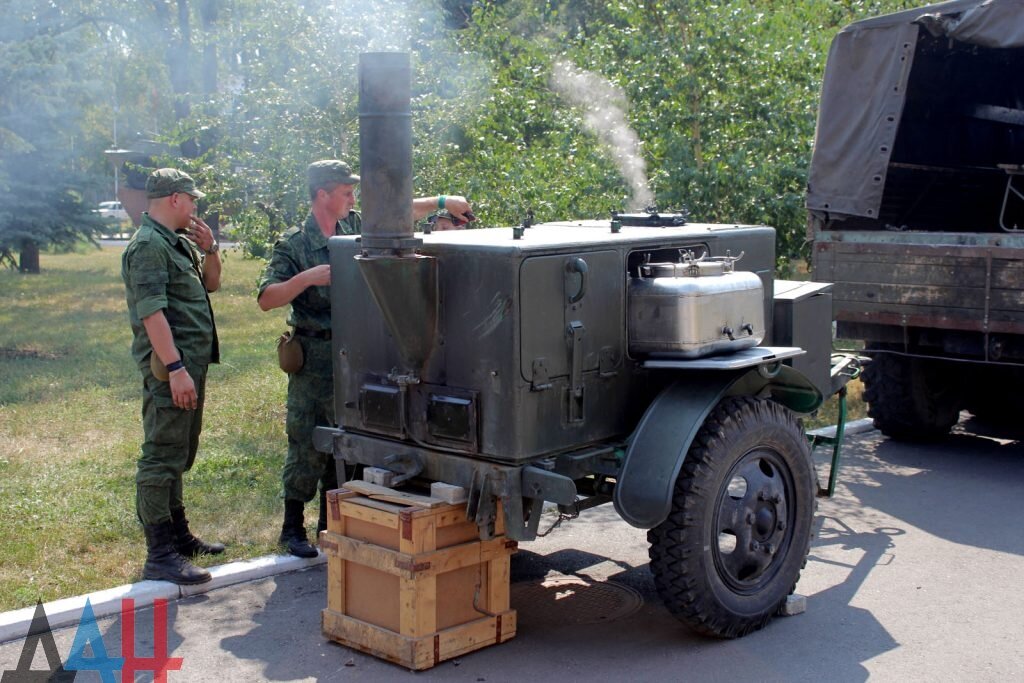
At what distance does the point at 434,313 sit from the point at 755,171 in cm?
576

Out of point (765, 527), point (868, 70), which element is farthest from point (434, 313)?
point (868, 70)

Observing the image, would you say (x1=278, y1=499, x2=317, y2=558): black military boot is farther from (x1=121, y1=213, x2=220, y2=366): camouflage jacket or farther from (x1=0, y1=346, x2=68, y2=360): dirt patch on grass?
(x1=0, y1=346, x2=68, y2=360): dirt patch on grass

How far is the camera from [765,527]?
4992 mm

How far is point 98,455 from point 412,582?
13.4ft

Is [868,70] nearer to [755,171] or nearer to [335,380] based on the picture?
[755,171]

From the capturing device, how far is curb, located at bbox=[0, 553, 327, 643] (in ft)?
16.2

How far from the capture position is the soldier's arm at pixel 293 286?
557 cm

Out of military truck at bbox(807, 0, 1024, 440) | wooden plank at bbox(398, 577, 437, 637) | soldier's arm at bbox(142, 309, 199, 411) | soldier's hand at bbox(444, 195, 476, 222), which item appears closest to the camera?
wooden plank at bbox(398, 577, 437, 637)

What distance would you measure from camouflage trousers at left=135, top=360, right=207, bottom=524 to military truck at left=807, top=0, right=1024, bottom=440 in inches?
181

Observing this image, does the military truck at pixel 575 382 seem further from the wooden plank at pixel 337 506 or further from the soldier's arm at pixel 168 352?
the soldier's arm at pixel 168 352

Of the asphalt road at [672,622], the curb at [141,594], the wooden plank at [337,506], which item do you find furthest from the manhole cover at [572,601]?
the curb at [141,594]

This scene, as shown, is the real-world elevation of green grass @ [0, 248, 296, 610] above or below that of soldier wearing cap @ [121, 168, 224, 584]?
below

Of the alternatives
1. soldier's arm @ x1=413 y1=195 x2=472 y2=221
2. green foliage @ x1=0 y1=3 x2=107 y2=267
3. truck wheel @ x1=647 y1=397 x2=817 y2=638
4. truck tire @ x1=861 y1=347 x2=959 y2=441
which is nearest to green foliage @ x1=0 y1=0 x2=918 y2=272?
truck tire @ x1=861 y1=347 x2=959 y2=441

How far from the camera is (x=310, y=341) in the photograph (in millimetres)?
5930
